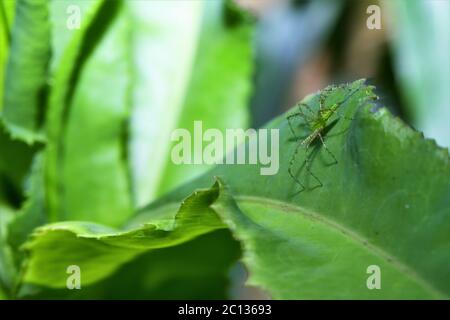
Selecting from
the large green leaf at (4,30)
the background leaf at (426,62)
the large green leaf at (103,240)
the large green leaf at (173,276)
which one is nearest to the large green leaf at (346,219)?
the large green leaf at (103,240)

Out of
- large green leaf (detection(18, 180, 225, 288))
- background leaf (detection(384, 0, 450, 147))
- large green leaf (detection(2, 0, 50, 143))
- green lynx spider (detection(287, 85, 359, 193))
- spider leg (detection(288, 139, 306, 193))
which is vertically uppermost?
background leaf (detection(384, 0, 450, 147))

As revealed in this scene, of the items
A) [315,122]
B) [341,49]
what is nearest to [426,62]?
[341,49]

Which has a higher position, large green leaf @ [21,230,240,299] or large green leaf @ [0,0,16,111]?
large green leaf @ [0,0,16,111]

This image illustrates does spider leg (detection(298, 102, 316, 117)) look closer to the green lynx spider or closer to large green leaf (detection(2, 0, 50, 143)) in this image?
the green lynx spider

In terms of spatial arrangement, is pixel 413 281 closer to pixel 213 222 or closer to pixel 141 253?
pixel 213 222

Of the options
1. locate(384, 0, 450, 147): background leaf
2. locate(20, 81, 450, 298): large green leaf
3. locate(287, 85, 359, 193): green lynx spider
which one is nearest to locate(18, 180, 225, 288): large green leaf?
locate(20, 81, 450, 298): large green leaf

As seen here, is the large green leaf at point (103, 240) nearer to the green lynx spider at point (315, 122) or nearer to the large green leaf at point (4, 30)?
the green lynx spider at point (315, 122)

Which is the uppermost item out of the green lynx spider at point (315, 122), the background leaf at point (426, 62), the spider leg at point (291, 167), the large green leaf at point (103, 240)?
the background leaf at point (426, 62)

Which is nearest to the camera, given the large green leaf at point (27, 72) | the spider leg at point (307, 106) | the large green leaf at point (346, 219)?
the large green leaf at point (346, 219)
